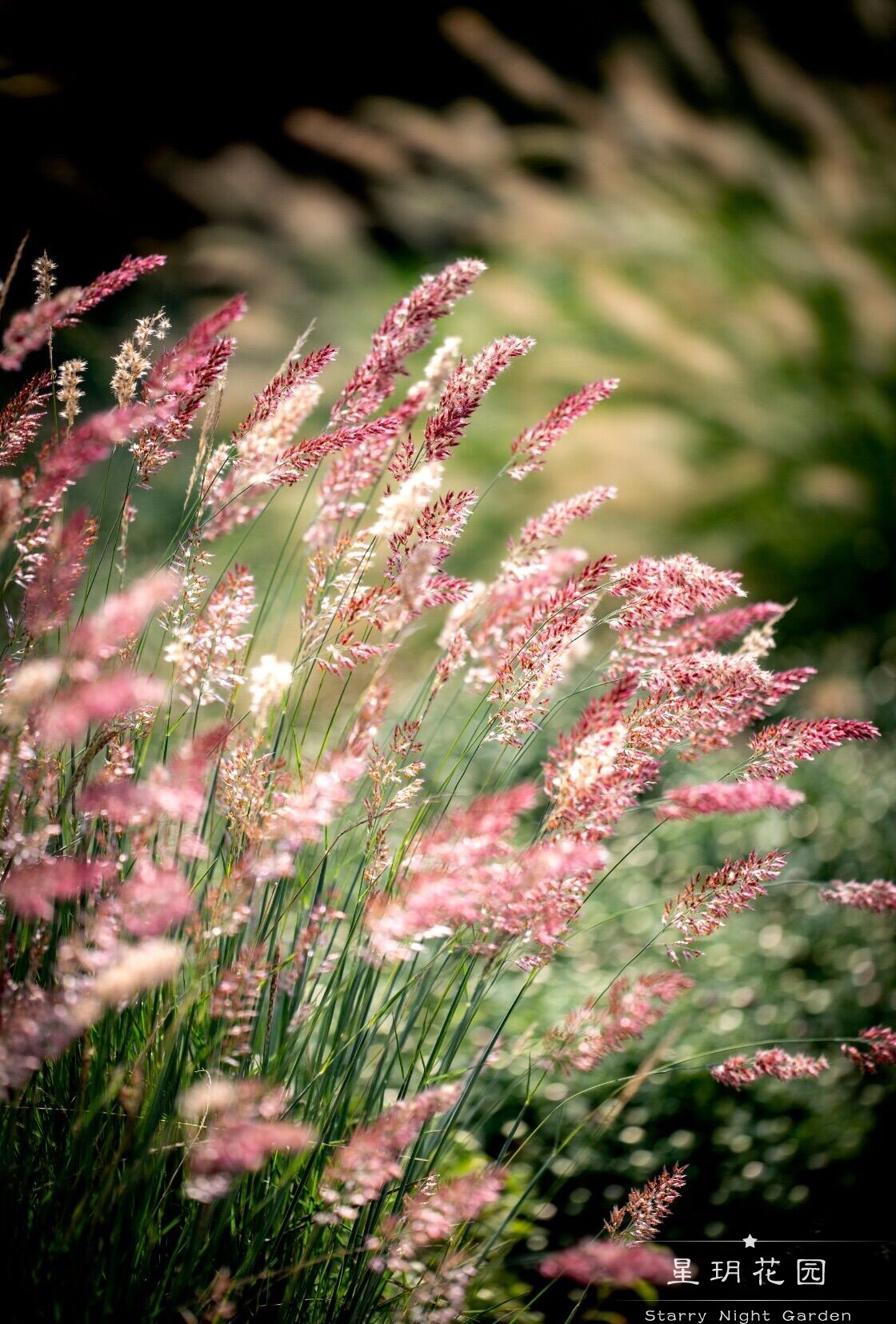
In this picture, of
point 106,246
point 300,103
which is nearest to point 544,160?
point 300,103

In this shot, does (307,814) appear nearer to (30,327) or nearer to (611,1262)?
(611,1262)

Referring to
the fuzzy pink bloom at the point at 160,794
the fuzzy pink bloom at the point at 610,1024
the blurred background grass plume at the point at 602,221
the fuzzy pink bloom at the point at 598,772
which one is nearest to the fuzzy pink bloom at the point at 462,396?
the fuzzy pink bloom at the point at 598,772

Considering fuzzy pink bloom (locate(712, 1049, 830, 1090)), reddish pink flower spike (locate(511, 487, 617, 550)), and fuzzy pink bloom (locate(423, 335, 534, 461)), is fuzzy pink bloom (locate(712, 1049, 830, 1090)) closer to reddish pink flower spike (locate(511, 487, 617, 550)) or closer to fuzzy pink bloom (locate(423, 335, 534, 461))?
reddish pink flower spike (locate(511, 487, 617, 550))

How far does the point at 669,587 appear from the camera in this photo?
4.06 feet

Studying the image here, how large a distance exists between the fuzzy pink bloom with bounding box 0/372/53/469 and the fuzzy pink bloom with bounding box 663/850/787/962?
1.01m

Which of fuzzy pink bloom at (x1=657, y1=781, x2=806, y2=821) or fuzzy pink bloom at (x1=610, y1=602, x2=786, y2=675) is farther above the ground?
fuzzy pink bloom at (x1=610, y1=602, x2=786, y2=675)

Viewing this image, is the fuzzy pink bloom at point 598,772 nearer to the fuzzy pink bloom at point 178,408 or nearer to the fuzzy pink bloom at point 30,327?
the fuzzy pink bloom at point 178,408

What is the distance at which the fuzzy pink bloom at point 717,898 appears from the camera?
1.23 m

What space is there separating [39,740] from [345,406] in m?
0.54

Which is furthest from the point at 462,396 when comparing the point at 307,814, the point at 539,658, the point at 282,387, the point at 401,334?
the point at 307,814

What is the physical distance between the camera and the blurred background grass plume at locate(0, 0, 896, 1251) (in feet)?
20.4

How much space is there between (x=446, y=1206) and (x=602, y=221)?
7190 mm

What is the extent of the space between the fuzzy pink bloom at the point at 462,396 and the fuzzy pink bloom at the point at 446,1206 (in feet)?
2.69

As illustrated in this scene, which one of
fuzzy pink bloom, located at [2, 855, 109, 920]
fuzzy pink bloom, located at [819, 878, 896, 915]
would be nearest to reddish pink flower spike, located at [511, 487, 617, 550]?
fuzzy pink bloom, located at [819, 878, 896, 915]
